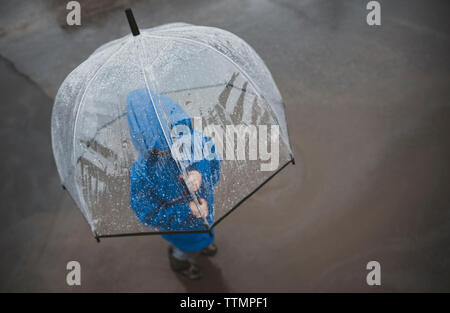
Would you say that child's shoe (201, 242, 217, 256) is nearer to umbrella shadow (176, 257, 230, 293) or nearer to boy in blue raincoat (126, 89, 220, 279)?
umbrella shadow (176, 257, 230, 293)

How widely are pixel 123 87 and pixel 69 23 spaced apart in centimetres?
408

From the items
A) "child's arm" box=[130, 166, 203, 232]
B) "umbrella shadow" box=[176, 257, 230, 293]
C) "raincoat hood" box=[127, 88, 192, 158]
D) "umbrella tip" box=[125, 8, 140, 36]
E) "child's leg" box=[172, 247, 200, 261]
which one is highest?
"umbrella tip" box=[125, 8, 140, 36]

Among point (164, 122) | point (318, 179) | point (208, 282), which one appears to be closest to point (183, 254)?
point (208, 282)

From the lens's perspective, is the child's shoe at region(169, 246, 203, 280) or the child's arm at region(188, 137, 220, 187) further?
the child's shoe at region(169, 246, 203, 280)

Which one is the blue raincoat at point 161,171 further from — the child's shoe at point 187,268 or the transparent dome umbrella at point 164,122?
the child's shoe at point 187,268

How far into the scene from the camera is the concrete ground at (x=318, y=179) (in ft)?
10.0

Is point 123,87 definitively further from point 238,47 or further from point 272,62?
point 272,62

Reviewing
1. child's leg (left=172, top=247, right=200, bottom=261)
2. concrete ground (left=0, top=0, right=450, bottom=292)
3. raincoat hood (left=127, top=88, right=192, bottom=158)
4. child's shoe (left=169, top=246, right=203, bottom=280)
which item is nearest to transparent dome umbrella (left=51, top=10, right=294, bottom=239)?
raincoat hood (left=127, top=88, right=192, bottom=158)

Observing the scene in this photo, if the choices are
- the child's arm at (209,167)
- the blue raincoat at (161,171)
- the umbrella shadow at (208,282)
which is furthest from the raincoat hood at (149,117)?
the umbrella shadow at (208,282)

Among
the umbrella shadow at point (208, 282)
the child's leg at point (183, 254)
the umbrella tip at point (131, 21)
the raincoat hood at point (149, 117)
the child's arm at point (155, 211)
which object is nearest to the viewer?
the umbrella tip at point (131, 21)

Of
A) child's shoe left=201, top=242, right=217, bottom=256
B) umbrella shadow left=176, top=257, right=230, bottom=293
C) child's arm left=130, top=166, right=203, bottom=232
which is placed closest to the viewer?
child's arm left=130, top=166, right=203, bottom=232

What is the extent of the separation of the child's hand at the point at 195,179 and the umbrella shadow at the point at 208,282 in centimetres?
136

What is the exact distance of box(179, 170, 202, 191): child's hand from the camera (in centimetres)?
198

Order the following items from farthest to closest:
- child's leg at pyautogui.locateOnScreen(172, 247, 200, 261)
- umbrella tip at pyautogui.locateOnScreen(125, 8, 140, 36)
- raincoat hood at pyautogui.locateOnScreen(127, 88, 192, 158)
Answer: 1. child's leg at pyautogui.locateOnScreen(172, 247, 200, 261)
2. raincoat hood at pyautogui.locateOnScreen(127, 88, 192, 158)
3. umbrella tip at pyautogui.locateOnScreen(125, 8, 140, 36)
